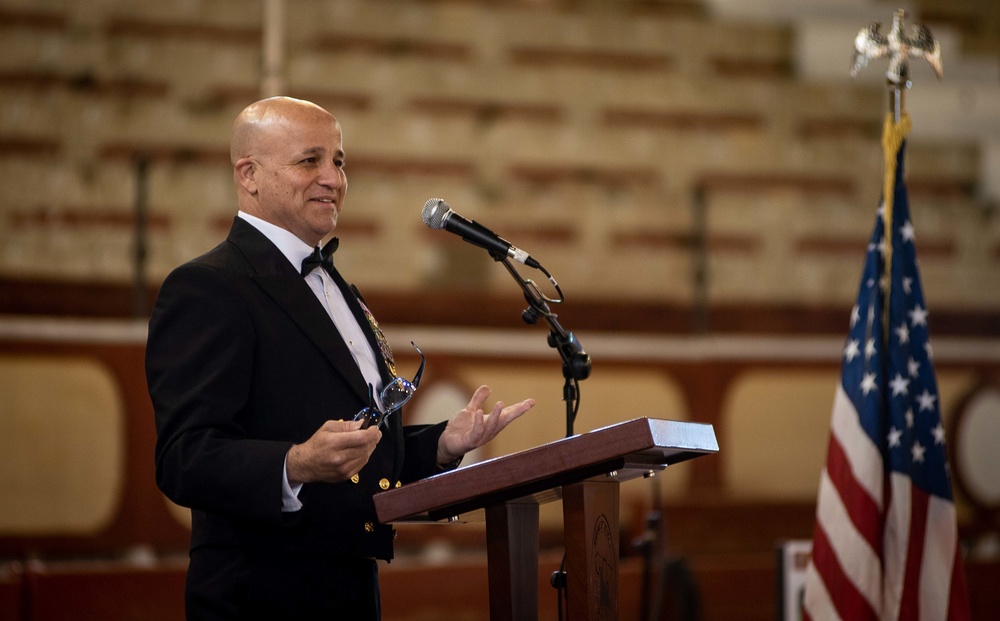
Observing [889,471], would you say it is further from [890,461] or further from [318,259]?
[318,259]

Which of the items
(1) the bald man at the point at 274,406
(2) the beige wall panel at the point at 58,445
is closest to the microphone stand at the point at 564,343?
(1) the bald man at the point at 274,406

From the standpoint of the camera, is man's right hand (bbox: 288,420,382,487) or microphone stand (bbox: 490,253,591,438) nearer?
man's right hand (bbox: 288,420,382,487)

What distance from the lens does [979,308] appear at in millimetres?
6250

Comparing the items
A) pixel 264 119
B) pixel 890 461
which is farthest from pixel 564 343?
pixel 890 461

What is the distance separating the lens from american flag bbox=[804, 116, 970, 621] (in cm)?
302

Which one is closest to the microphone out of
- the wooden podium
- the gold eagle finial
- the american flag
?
the wooden podium

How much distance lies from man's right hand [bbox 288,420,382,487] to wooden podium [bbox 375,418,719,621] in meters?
0.09

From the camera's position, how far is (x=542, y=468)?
1.67 metres

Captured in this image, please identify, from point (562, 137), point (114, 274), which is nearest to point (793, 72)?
point (562, 137)

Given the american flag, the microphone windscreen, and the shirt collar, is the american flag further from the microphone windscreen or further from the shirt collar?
the shirt collar

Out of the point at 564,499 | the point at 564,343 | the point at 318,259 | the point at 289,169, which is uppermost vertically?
the point at 289,169

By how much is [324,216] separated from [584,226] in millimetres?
4152

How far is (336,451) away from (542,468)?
0.98 feet

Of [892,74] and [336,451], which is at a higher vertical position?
[892,74]
